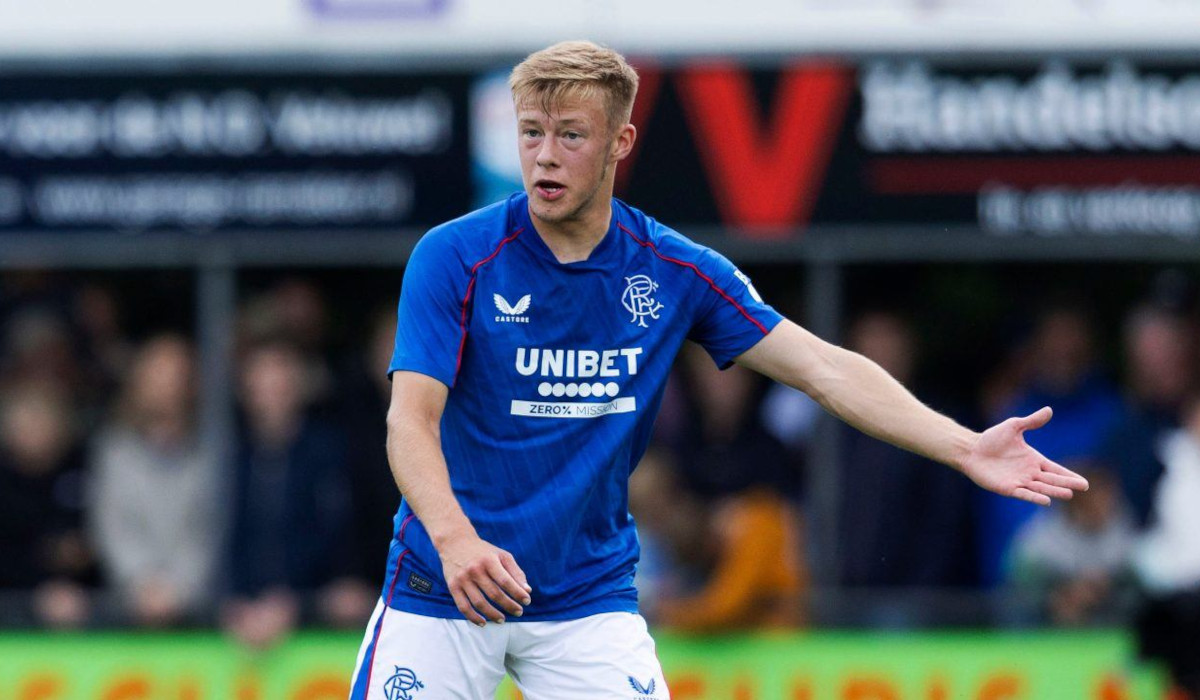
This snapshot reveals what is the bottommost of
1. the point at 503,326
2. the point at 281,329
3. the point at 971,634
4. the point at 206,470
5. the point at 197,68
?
the point at 971,634

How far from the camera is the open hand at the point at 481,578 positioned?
470 cm

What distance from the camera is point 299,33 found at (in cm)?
989

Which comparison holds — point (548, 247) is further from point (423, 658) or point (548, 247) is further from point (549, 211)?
point (423, 658)

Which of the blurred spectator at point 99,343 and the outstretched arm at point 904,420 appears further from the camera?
the blurred spectator at point 99,343

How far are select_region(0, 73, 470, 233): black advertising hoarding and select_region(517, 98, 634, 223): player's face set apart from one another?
4802 mm

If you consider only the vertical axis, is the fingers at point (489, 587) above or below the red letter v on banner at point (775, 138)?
below

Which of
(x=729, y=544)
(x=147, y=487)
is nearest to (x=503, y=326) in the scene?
(x=729, y=544)

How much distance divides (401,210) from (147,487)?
1.72 m

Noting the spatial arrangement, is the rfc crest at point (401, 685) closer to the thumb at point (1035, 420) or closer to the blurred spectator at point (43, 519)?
the thumb at point (1035, 420)

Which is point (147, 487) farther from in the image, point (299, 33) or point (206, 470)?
point (299, 33)

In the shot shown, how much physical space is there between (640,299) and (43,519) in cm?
520

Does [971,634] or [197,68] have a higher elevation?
[197,68]

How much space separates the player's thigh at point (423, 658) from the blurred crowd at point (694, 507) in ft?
13.4

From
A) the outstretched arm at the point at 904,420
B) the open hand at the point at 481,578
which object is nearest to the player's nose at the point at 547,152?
the outstretched arm at the point at 904,420
